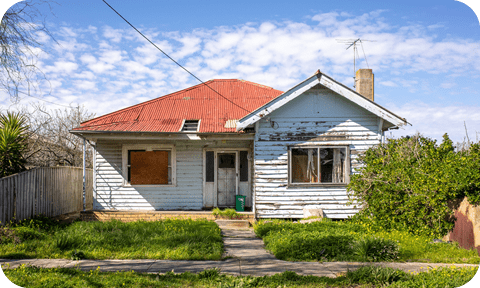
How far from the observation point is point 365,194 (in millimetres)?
10531

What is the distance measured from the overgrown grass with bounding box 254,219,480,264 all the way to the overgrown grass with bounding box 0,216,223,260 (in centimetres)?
157

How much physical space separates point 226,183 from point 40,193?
6.49 meters

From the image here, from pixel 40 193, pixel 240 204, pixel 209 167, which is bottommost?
pixel 240 204

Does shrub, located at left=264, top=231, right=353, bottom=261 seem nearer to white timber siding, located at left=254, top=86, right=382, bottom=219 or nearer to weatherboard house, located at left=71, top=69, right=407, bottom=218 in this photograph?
white timber siding, located at left=254, top=86, right=382, bottom=219

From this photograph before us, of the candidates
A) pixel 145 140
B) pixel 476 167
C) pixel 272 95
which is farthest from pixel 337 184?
pixel 145 140

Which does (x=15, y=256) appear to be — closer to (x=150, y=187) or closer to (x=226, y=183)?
(x=150, y=187)

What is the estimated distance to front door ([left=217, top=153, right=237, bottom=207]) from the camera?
13.1m

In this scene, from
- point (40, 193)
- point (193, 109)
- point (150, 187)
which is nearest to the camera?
point (40, 193)

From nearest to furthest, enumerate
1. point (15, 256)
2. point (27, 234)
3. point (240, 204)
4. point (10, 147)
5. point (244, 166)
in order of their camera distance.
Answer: point (15, 256)
point (27, 234)
point (10, 147)
point (240, 204)
point (244, 166)

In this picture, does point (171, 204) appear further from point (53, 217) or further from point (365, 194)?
point (365, 194)

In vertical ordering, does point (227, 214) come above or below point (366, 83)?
below

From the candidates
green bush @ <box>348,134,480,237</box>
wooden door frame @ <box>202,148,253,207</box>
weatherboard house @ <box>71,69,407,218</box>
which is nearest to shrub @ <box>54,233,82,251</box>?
weatherboard house @ <box>71,69,407,218</box>

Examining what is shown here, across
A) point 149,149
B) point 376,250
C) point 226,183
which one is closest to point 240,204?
point 226,183

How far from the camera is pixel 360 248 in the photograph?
705 centimetres
